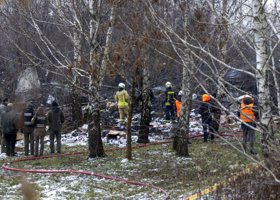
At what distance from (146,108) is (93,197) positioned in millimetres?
7998

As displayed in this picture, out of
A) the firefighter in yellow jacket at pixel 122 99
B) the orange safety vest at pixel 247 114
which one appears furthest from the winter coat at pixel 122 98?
the orange safety vest at pixel 247 114

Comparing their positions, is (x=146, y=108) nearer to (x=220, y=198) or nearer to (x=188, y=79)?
(x=188, y=79)

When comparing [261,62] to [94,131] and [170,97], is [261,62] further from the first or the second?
[170,97]

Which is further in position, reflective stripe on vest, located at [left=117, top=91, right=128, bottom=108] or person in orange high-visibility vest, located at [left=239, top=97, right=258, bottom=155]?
reflective stripe on vest, located at [left=117, top=91, right=128, bottom=108]

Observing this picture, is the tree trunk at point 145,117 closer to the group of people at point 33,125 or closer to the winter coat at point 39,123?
the group of people at point 33,125

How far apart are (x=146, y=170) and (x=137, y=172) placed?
0.29 m

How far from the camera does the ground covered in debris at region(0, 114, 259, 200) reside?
35.0 feet

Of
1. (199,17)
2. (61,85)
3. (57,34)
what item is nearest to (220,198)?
(199,17)

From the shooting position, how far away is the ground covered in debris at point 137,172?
1066 cm

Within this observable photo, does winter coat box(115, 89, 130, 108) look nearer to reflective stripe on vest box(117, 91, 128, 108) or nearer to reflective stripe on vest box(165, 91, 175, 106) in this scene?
reflective stripe on vest box(117, 91, 128, 108)

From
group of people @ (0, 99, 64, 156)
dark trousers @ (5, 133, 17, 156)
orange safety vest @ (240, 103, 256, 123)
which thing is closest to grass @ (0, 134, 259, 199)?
group of people @ (0, 99, 64, 156)

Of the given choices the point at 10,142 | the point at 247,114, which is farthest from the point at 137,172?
the point at 247,114

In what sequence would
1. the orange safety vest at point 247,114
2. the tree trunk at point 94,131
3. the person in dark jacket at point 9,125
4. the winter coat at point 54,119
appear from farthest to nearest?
1. the person in dark jacket at point 9,125
2. the winter coat at point 54,119
3. the tree trunk at point 94,131
4. the orange safety vest at point 247,114

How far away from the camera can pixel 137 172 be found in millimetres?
12914
